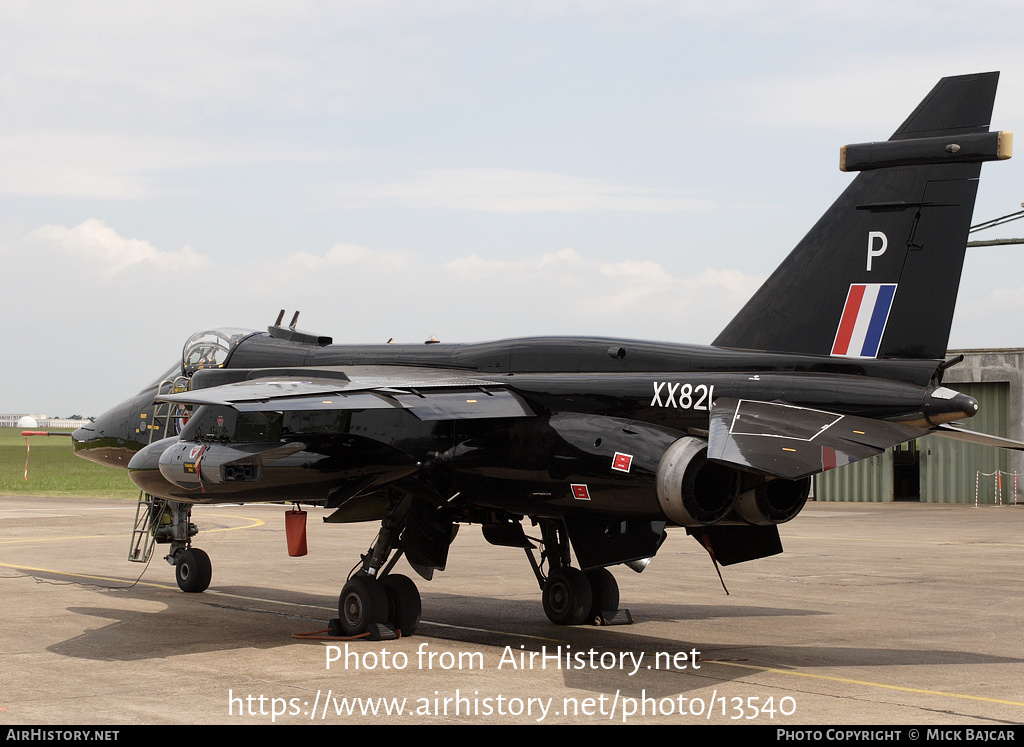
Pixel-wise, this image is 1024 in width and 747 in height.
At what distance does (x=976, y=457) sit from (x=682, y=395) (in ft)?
92.2

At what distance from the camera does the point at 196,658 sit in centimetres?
1023

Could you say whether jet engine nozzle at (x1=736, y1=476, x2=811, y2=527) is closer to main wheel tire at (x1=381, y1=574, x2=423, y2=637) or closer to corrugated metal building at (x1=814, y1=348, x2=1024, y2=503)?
main wheel tire at (x1=381, y1=574, x2=423, y2=637)

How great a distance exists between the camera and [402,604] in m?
11.6

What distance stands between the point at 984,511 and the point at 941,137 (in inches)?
988

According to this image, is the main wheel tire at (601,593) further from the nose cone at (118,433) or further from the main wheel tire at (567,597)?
the nose cone at (118,433)

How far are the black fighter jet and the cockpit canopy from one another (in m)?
1.80

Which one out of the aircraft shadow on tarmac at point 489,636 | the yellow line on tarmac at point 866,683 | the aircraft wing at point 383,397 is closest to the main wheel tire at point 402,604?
the aircraft shadow on tarmac at point 489,636

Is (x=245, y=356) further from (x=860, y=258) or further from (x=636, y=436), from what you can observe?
(x=860, y=258)

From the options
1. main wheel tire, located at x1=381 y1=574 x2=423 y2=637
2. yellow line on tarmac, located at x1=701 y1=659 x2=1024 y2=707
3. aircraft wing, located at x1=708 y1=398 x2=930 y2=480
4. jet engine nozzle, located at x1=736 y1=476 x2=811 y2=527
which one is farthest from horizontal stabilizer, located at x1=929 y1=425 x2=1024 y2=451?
main wheel tire, located at x1=381 y1=574 x2=423 y2=637

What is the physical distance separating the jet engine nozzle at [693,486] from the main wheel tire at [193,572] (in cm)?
816

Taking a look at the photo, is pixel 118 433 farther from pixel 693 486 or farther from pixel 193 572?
pixel 693 486

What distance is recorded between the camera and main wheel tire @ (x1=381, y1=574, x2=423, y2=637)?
11.6m

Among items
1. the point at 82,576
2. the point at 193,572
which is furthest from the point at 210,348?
the point at 82,576

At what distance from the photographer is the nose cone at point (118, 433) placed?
14.8m
